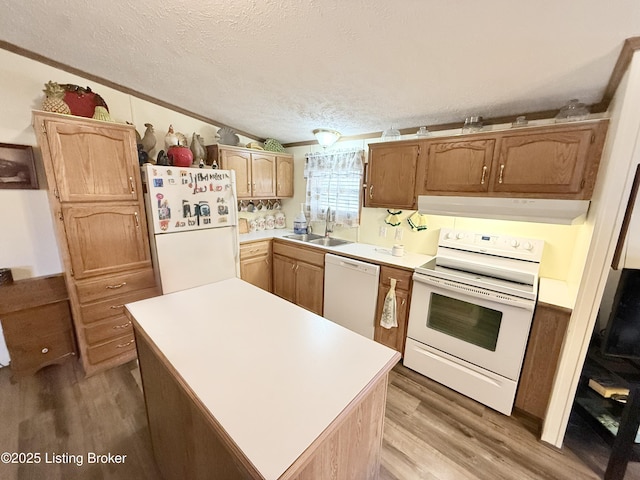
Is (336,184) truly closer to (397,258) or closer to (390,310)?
(397,258)

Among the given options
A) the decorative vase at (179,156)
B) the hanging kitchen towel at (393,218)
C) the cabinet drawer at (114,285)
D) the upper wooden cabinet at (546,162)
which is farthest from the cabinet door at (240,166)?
the upper wooden cabinet at (546,162)

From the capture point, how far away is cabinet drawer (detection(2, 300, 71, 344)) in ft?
6.41

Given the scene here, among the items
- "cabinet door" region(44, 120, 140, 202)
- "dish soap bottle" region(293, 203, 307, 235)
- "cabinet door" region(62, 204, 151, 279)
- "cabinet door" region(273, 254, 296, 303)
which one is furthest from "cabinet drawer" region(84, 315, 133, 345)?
"dish soap bottle" region(293, 203, 307, 235)

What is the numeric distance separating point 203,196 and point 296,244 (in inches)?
44.0

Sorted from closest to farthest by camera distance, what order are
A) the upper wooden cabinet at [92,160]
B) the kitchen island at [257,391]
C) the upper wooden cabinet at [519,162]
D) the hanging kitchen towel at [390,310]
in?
the kitchen island at [257,391] < the upper wooden cabinet at [519,162] < the upper wooden cabinet at [92,160] < the hanging kitchen towel at [390,310]

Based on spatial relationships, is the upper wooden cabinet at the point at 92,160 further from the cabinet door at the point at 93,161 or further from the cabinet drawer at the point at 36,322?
the cabinet drawer at the point at 36,322

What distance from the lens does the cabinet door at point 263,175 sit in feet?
10.4

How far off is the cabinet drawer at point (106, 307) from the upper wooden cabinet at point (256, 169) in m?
1.45

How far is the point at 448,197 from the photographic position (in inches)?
81.6

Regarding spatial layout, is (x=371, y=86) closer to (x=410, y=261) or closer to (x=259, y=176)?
(x=410, y=261)

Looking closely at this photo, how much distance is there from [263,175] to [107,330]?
2.21m

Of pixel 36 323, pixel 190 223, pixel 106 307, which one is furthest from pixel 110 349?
pixel 190 223

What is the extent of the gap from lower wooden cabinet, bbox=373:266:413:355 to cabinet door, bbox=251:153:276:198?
183 centimetres

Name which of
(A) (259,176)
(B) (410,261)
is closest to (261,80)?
(A) (259,176)
